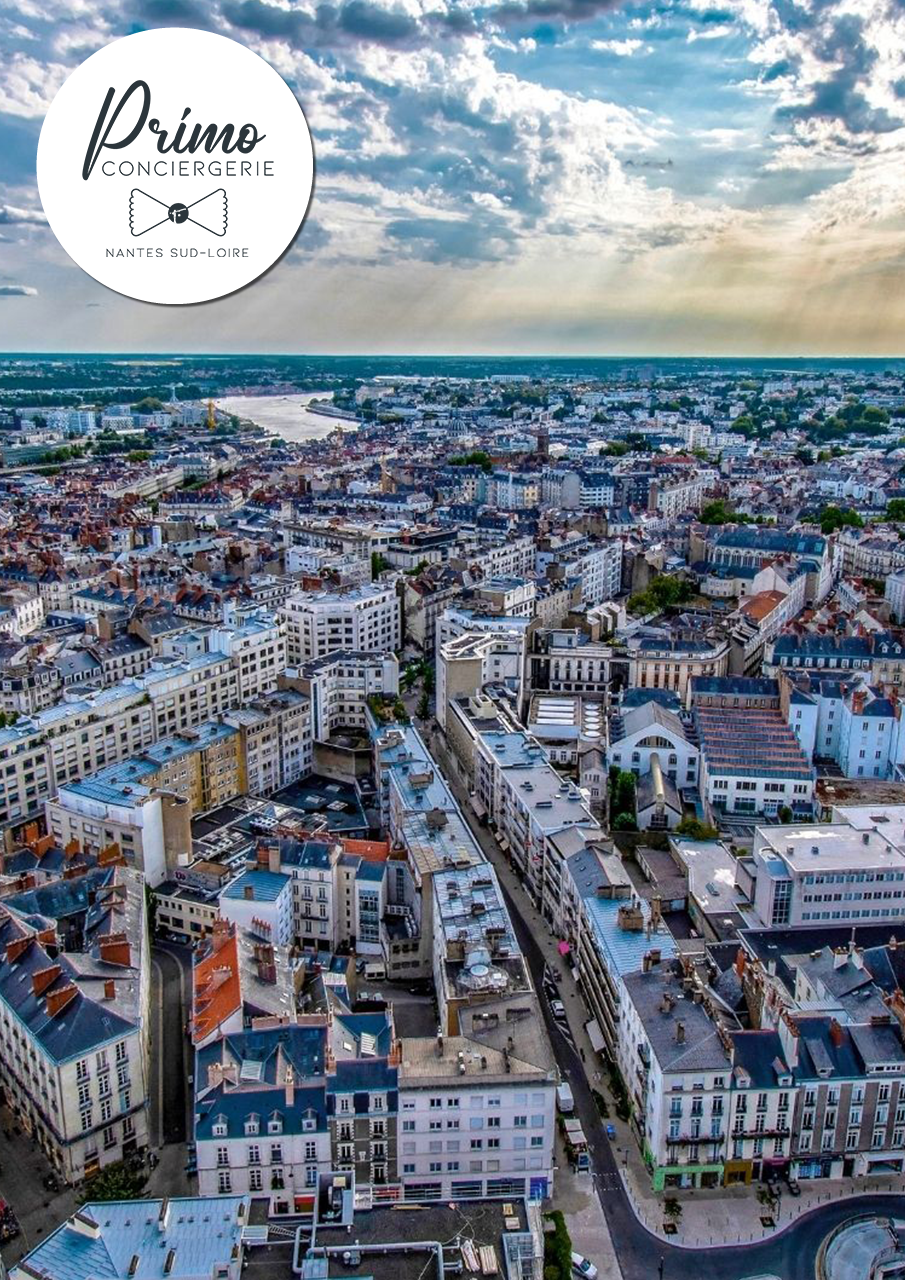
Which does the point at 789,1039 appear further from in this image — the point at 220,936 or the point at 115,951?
the point at 115,951

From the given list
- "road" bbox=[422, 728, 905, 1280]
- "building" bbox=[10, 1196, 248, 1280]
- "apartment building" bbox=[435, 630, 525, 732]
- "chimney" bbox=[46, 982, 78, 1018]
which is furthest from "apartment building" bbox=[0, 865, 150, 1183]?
"apartment building" bbox=[435, 630, 525, 732]

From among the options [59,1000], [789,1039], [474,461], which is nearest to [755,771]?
[789,1039]

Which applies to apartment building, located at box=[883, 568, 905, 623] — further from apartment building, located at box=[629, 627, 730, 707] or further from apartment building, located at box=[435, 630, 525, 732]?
apartment building, located at box=[435, 630, 525, 732]

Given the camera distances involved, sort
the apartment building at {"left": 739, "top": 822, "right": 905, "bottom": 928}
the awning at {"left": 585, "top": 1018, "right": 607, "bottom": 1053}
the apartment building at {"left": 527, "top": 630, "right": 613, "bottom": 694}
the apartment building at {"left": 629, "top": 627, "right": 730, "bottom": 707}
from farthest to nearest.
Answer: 1. the apartment building at {"left": 527, "top": 630, "right": 613, "bottom": 694}
2. the apartment building at {"left": 629, "top": 627, "right": 730, "bottom": 707}
3. the apartment building at {"left": 739, "top": 822, "right": 905, "bottom": 928}
4. the awning at {"left": 585, "top": 1018, "right": 607, "bottom": 1053}

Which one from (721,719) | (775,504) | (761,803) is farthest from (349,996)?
(775,504)

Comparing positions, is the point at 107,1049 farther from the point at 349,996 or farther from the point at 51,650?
the point at 51,650
